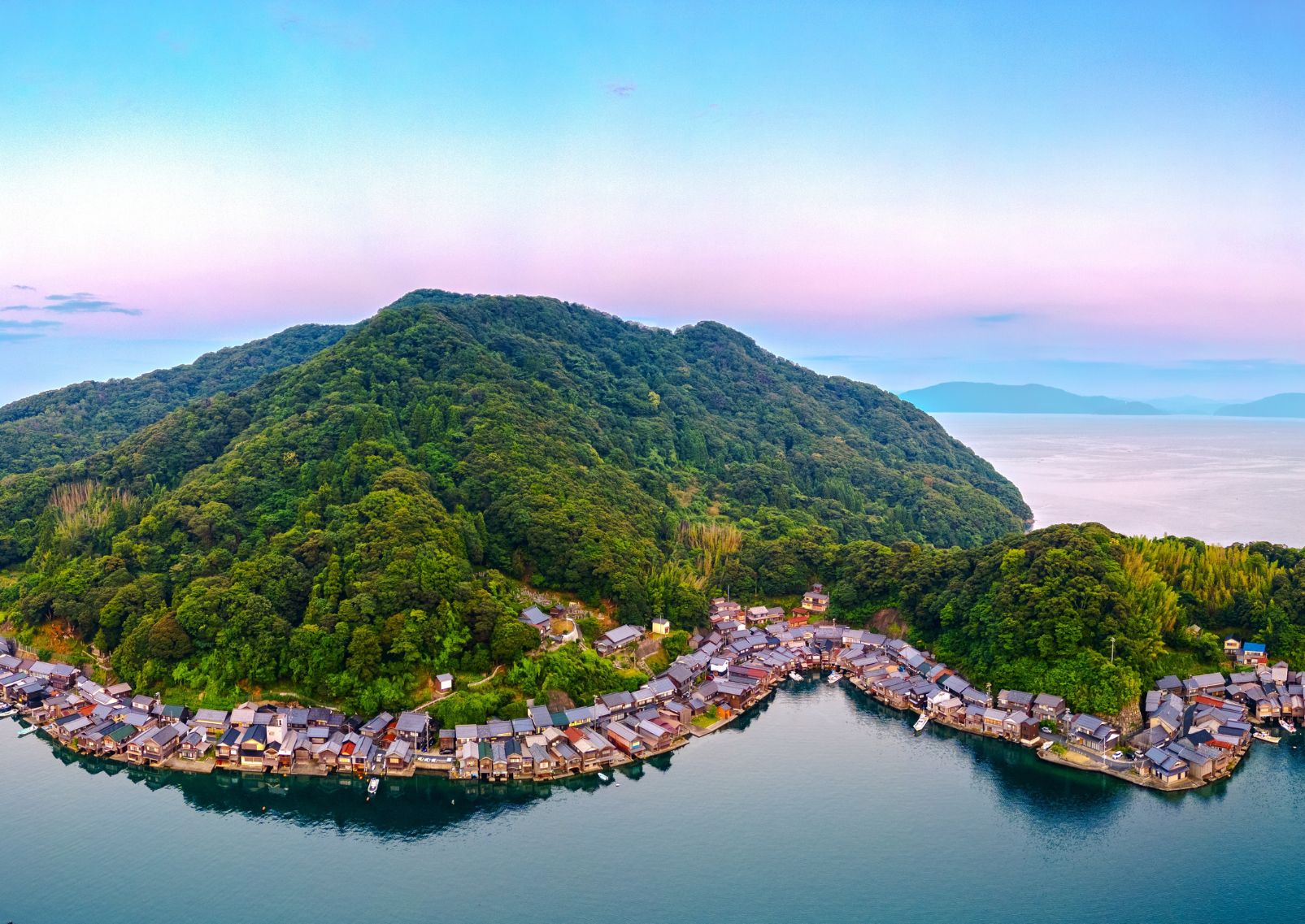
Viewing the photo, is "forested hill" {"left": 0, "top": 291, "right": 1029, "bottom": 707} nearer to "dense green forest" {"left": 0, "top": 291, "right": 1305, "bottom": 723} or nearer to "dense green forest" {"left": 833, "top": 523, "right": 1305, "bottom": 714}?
"dense green forest" {"left": 0, "top": 291, "right": 1305, "bottom": 723}

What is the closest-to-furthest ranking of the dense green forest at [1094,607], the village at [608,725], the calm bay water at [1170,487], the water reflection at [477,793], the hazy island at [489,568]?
the water reflection at [477,793] → the village at [608,725] → the hazy island at [489,568] → the dense green forest at [1094,607] → the calm bay water at [1170,487]

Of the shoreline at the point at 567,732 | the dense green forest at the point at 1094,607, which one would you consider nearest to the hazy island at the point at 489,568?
the dense green forest at the point at 1094,607

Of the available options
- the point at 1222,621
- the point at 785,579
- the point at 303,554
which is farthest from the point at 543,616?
the point at 1222,621

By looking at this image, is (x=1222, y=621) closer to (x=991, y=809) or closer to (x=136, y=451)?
(x=991, y=809)

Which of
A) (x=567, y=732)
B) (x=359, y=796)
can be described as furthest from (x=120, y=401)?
(x=567, y=732)

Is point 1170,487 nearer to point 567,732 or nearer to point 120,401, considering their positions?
point 567,732

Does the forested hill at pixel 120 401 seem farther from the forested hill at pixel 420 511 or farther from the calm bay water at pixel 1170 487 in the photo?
the calm bay water at pixel 1170 487
